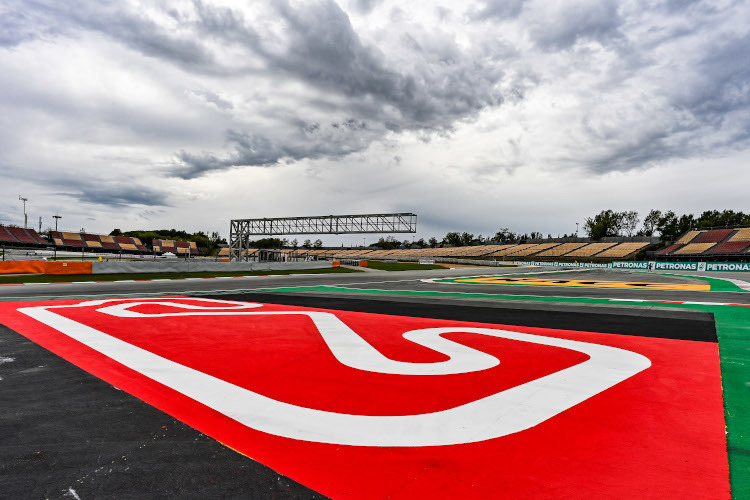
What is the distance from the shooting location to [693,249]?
7050 cm

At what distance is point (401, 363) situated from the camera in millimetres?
5109

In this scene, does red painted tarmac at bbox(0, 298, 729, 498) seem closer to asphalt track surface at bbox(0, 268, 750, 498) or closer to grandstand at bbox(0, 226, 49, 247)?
asphalt track surface at bbox(0, 268, 750, 498)

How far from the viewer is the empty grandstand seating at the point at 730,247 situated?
213ft

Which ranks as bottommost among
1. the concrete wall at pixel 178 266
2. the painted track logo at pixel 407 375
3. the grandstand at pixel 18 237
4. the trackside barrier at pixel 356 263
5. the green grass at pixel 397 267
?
the green grass at pixel 397 267

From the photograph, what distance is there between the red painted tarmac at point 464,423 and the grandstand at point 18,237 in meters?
108

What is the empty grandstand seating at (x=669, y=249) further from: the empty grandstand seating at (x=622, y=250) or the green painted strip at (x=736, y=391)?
the green painted strip at (x=736, y=391)

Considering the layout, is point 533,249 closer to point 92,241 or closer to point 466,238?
point 466,238

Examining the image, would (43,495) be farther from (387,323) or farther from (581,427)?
(387,323)

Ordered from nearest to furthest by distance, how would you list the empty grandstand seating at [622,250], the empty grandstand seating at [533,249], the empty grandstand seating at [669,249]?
the empty grandstand seating at [669,249] < the empty grandstand seating at [622,250] < the empty grandstand seating at [533,249]

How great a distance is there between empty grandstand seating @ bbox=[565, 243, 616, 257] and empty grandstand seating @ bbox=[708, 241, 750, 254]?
61.6 ft

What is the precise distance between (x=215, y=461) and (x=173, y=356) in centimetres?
338

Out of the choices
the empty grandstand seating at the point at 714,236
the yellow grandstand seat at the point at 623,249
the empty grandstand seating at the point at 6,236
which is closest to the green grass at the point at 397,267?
the yellow grandstand seat at the point at 623,249

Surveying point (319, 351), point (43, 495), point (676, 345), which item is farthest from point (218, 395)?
point (676, 345)

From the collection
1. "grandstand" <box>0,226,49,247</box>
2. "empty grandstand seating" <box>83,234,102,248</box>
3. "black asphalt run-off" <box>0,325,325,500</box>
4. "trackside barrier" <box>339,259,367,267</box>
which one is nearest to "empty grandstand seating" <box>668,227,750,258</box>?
"trackside barrier" <box>339,259,367,267</box>
